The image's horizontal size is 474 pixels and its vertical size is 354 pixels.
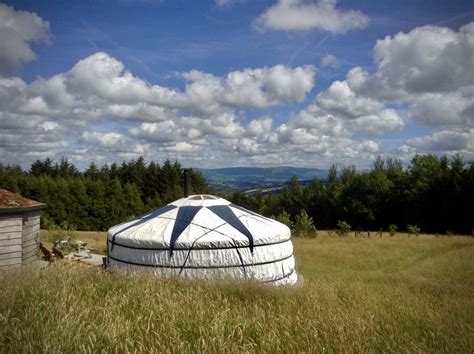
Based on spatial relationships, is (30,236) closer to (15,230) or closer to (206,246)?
(15,230)

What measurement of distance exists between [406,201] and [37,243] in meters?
31.6

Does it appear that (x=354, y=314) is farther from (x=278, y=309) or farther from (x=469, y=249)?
(x=469, y=249)

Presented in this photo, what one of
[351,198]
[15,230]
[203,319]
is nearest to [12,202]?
[15,230]

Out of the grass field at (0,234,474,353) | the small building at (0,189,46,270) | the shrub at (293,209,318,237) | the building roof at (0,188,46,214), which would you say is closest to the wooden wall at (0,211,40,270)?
the small building at (0,189,46,270)

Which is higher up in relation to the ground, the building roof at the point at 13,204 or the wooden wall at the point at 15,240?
the building roof at the point at 13,204

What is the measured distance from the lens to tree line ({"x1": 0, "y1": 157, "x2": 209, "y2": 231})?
123 ft

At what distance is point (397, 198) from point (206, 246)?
32.0 meters

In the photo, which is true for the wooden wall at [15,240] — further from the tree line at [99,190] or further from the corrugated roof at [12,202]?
the tree line at [99,190]

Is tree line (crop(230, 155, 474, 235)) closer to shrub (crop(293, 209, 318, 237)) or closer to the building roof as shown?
shrub (crop(293, 209, 318, 237))

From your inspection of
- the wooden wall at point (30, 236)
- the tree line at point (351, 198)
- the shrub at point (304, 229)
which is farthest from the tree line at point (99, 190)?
the wooden wall at point (30, 236)

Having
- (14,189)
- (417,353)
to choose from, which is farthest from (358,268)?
(14,189)

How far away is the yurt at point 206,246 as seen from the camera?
714cm

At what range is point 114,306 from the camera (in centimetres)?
260

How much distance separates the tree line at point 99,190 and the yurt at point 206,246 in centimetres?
2062
